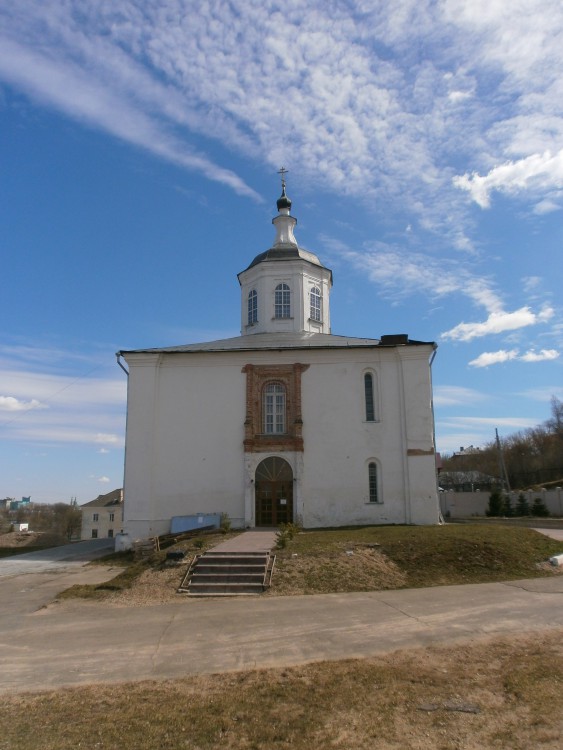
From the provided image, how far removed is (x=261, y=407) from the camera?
23484mm

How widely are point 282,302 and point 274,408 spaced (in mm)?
6272

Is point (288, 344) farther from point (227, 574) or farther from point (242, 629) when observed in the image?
point (242, 629)

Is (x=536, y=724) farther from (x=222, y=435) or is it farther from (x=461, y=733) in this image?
(x=222, y=435)

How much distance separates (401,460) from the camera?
2253 centimetres

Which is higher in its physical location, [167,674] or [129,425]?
[129,425]

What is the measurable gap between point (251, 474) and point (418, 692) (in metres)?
16.6

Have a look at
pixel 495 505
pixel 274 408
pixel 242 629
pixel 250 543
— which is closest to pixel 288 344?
pixel 274 408

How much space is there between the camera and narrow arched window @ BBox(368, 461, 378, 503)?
22.4 m

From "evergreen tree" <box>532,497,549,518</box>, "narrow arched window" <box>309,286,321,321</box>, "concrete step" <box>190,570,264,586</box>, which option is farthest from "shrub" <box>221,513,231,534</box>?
"evergreen tree" <box>532,497,549,518</box>

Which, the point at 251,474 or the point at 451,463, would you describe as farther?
the point at 451,463

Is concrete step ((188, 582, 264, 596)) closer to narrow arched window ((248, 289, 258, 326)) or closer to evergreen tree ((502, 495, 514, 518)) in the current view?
narrow arched window ((248, 289, 258, 326))

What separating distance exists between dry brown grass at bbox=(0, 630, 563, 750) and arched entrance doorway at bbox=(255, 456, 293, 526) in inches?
603

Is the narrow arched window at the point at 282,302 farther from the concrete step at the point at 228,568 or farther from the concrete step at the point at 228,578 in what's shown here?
the concrete step at the point at 228,578

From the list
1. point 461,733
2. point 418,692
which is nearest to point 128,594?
point 418,692
